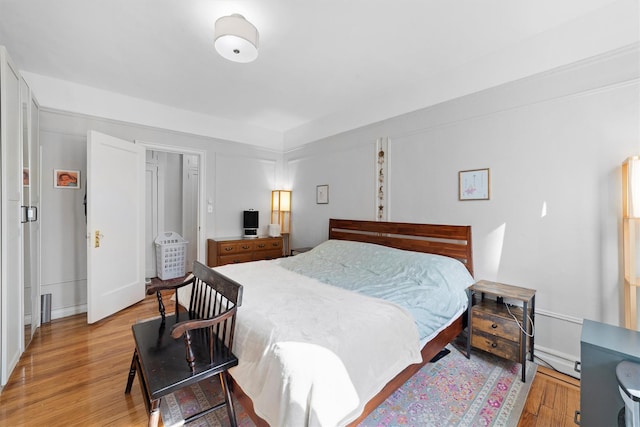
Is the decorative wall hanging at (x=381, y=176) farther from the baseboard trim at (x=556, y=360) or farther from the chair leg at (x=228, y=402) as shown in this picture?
the chair leg at (x=228, y=402)

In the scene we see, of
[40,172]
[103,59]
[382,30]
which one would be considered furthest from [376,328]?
[40,172]

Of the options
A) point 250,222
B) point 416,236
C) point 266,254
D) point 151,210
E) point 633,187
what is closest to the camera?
point 633,187

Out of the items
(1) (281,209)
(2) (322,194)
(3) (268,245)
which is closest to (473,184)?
(2) (322,194)

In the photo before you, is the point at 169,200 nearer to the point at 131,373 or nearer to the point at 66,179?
the point at 66,179

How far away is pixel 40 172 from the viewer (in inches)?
123

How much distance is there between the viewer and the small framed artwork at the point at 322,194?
4324mm

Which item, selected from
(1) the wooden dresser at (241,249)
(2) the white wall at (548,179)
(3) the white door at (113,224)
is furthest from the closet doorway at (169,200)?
(2) the white wall at (548,179)

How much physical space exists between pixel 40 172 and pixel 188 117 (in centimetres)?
187

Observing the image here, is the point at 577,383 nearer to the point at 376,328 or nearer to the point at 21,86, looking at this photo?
the point at 376,328

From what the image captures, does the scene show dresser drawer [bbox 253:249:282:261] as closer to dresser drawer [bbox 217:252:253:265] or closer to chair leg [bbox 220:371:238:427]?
dresser drawer [bbox 217:252:253:265]

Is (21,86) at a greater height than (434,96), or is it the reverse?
(434,96)

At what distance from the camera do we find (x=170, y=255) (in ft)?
16.1

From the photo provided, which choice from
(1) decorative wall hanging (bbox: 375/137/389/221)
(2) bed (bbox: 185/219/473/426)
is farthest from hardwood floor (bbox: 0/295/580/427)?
(1) decorative wall hanging (bbox: 375/137/389/221)

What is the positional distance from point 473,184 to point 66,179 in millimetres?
4660
